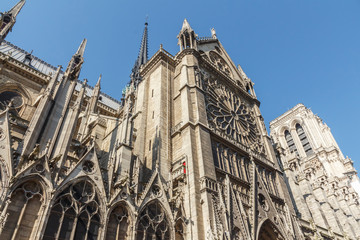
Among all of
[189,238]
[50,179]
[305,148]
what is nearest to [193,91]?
[189,238]

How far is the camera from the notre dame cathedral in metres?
11.1

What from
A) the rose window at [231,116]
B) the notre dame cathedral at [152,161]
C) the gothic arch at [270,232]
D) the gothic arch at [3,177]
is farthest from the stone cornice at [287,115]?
the gothic arch at [3,177]

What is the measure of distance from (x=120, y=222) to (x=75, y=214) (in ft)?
7.21

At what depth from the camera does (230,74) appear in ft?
105

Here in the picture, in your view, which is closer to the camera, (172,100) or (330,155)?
(172,100)

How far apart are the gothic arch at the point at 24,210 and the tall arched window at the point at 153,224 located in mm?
4549

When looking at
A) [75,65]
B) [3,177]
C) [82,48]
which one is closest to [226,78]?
[82,48]

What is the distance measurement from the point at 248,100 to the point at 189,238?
20780 millimetres

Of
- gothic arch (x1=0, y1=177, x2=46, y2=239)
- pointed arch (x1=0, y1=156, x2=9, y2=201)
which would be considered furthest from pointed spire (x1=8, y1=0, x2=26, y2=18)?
gothic arch (x1=0, y1=177, x2=46, y2=239)

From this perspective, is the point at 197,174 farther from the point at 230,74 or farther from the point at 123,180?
the point at 230,74

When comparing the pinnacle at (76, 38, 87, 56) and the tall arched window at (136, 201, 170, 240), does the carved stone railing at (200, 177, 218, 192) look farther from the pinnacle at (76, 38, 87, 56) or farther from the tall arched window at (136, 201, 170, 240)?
the pinnacle at (76, 38, 87, 56)

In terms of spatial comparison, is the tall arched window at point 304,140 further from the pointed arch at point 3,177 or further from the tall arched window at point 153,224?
the pointed arch at point 3,177

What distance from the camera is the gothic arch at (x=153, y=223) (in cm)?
1303

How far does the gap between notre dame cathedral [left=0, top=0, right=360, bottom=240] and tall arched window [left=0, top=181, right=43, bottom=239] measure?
0.04 meters
